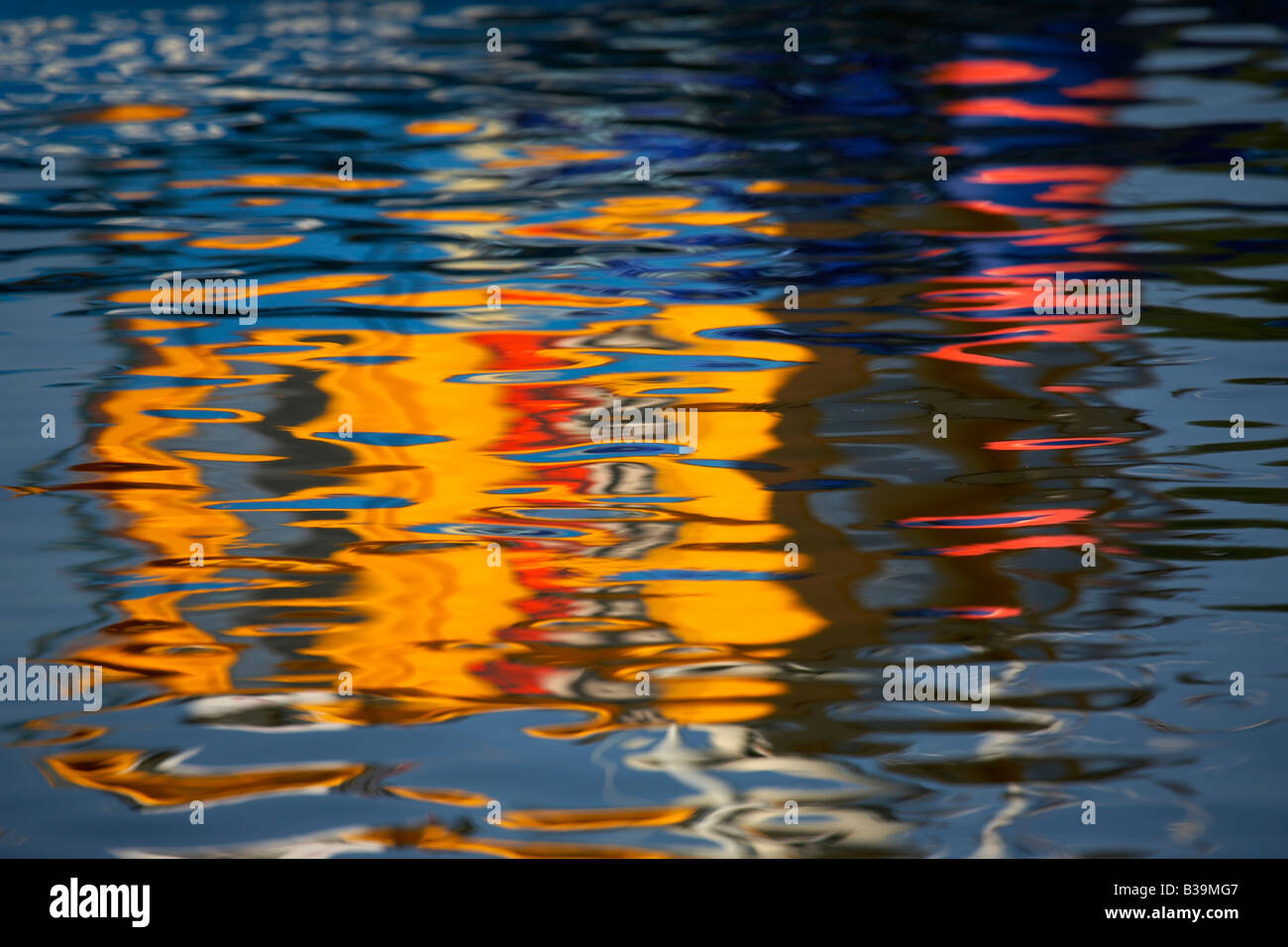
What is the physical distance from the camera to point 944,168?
3.80 m

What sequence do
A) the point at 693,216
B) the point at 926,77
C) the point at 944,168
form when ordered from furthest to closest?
1. the point at 926,77
2. the point at 944,168
3. the point at 693,216

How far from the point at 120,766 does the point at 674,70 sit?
15.1ft

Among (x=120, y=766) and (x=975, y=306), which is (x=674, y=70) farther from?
(x=120, y=766)

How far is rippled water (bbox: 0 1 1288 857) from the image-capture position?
1289mm

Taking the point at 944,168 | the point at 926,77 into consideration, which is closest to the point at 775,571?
the point at 944,168

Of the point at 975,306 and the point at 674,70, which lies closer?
the point at 975,306

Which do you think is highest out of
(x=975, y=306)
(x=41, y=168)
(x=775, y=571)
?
(x=41, y=168)

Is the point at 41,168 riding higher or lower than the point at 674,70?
lower

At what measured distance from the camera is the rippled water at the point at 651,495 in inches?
50.8

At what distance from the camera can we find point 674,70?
5.43 m

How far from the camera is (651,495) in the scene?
76.2 inches
